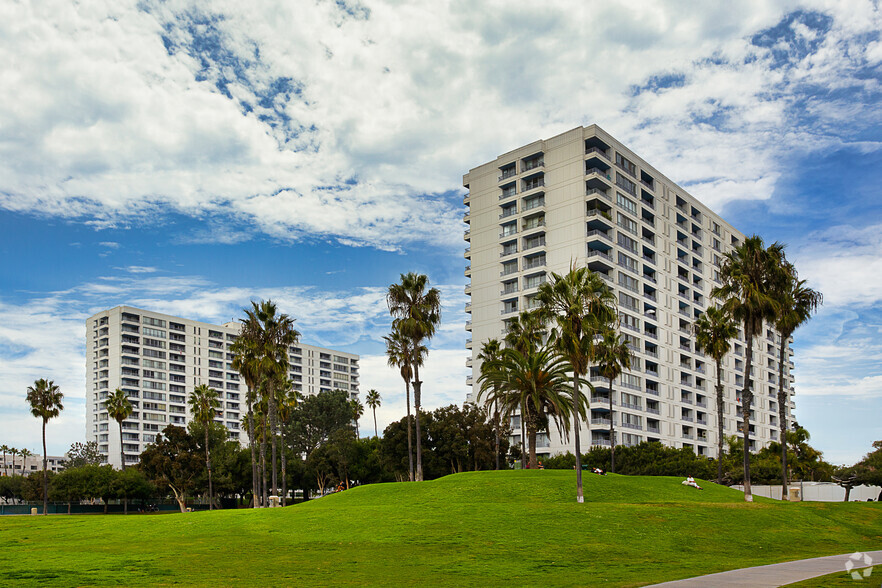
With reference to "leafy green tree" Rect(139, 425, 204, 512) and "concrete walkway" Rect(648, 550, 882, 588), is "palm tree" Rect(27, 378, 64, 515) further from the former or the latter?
"concrete walkway" Rect(648, 550, 882, 588)

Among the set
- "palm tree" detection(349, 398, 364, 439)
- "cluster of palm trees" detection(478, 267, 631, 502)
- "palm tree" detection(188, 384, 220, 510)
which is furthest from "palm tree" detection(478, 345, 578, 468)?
"palm tree" detection(349, 398, 364, 439)

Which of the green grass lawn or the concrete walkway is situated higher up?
the concrete walkway

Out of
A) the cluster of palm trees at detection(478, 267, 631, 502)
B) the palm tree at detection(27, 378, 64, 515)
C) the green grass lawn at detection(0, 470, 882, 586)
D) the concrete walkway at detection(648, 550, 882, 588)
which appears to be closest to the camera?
the concrete walkway at detection(648, 550, 882, 588)

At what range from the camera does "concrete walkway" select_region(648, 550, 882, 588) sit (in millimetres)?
16781

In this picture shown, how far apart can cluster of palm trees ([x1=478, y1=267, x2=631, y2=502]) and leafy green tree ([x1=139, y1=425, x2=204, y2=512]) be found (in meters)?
51.6

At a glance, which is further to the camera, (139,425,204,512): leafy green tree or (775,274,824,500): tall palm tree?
(139,425,204,512): leafy green tree

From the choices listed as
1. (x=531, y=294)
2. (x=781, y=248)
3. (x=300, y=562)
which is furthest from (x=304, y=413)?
(x=300, y=562)

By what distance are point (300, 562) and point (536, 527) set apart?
39.3 ft

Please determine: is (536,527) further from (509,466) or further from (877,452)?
(877,452)

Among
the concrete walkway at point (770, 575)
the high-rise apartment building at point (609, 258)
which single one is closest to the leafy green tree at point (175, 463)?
the high-rise apartment building at point (609, 258)

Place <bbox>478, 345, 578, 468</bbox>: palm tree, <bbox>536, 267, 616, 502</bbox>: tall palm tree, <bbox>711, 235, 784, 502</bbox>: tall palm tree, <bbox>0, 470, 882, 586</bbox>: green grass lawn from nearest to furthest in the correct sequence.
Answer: <bbox>0, 470, 882, 586</bbox>: green grass lawn, <bbox>536, 267, 616, 502</bbox>: tall palm tree, <bbox>711, 235, 784, 502</bbox>: tall palm tree, <bbox>478, 345, 578, 468</bbox>: palm tree

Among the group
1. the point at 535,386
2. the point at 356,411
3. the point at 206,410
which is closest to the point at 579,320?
the point at 535,386

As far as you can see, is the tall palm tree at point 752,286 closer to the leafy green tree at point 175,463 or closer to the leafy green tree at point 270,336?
the leafy green tree at point 270,336

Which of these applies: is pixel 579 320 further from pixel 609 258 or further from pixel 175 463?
pixel 175 463
